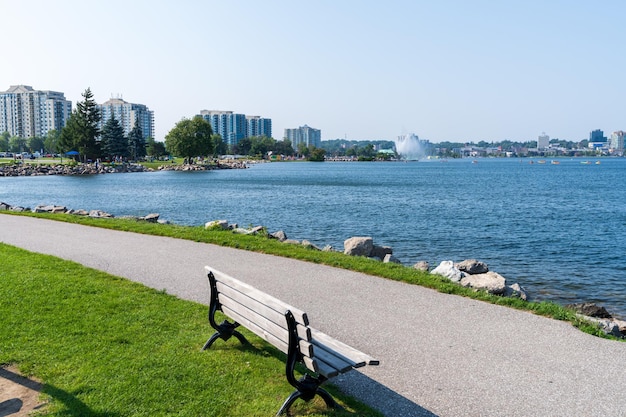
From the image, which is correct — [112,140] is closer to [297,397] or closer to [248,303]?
[248,303]

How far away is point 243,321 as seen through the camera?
595cm

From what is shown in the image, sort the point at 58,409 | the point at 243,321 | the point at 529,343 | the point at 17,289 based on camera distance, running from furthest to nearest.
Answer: the point at 17,289 < the point at 529,343 < the point at 243,321 < the point at 58,409

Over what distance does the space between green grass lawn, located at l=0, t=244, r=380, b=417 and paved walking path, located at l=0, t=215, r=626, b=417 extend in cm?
88

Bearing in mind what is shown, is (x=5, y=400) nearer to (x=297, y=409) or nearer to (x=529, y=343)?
(x=297, y=409)

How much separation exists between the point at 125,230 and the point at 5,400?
1265 cm

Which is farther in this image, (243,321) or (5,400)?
(243,321)

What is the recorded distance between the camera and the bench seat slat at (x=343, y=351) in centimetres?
493

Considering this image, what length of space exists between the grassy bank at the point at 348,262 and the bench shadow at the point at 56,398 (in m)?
6.87

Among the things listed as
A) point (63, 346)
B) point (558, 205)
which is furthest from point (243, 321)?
point (558, 205)

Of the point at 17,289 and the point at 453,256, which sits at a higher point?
the point at 17,289

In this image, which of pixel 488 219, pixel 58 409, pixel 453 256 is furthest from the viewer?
pixel 488 219

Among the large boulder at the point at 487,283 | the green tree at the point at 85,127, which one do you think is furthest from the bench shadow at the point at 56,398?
the green tree at the point at 85,127

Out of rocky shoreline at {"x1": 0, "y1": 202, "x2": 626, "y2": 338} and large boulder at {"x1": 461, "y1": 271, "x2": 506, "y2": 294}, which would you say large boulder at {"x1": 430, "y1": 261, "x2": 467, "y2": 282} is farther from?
large boulder at {"x1": 461, "y1": 271, "x2": 506, "y2": 294}

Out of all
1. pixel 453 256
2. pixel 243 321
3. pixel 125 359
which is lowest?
pixel 453 256
